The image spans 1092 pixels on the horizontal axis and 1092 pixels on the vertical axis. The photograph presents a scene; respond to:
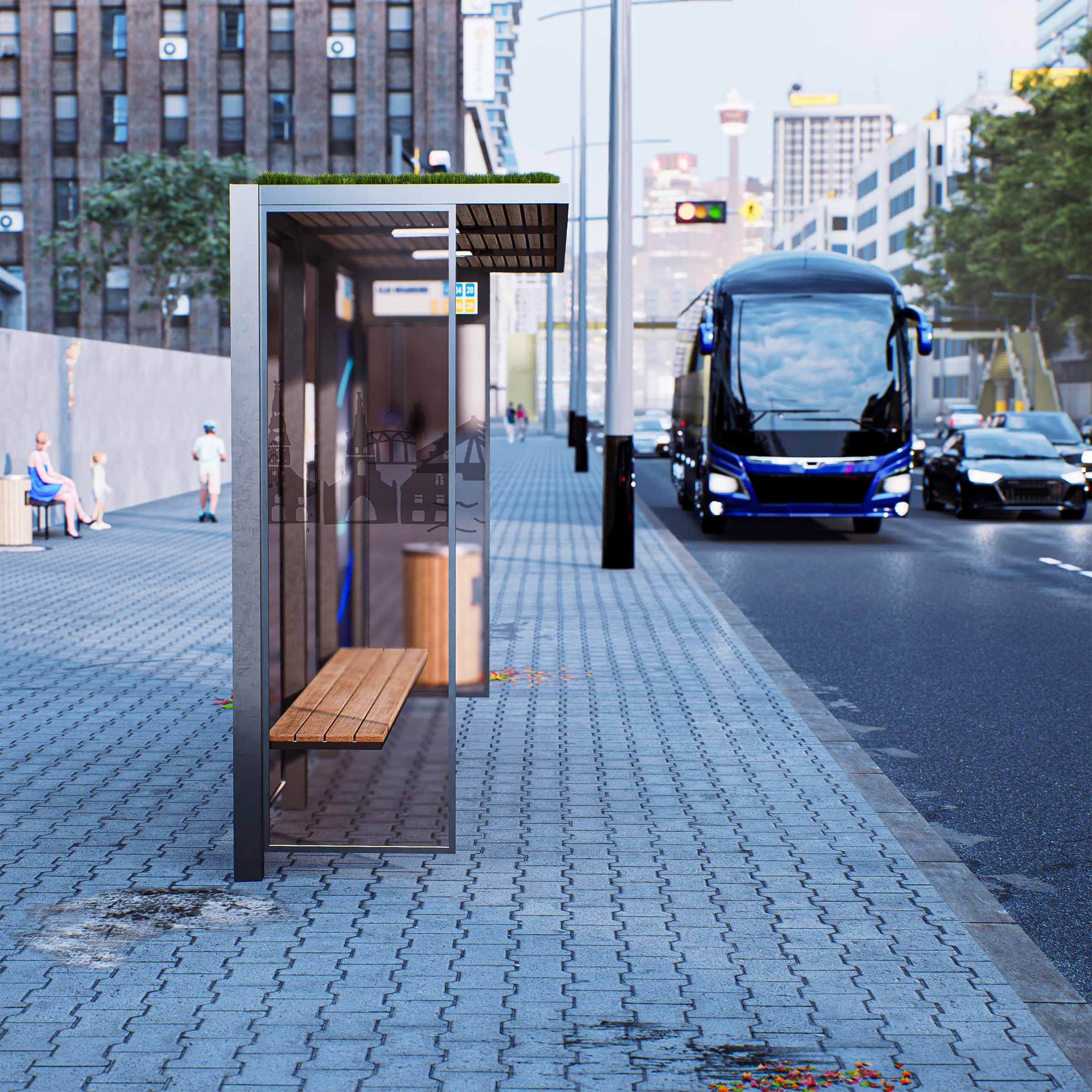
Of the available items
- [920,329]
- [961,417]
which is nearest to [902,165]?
[961,417]

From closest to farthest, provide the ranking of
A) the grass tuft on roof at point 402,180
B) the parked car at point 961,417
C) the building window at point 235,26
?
the grass tuft on roof at point 402,180
the parked car at point 961,417
the building window at point 235,26

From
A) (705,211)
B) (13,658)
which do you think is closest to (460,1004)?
(13,658)

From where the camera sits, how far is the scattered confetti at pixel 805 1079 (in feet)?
13.1

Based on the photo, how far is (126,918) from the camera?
A: 17.4 feet

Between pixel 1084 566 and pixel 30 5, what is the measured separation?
68729 mm

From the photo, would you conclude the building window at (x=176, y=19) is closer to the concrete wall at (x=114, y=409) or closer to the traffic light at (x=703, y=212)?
the concrete wall at (x=114, y=409)

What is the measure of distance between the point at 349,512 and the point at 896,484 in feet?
45.6

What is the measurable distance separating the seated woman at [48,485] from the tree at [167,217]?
3352cm

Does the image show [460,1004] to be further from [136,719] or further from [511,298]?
[511,298]

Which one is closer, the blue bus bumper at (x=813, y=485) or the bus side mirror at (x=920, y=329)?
the blue bus bumper at (x=813, y=485)

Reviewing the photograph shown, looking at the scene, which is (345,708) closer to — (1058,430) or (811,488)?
(811,488)

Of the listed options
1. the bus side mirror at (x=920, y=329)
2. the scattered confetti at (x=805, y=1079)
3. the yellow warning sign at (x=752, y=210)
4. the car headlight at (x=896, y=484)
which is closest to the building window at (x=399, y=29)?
the yellow warning sign at (x=752, y=210)

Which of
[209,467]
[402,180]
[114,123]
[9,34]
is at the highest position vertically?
[9,34]

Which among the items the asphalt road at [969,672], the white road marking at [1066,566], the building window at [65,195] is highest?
the building window at [65,195]
